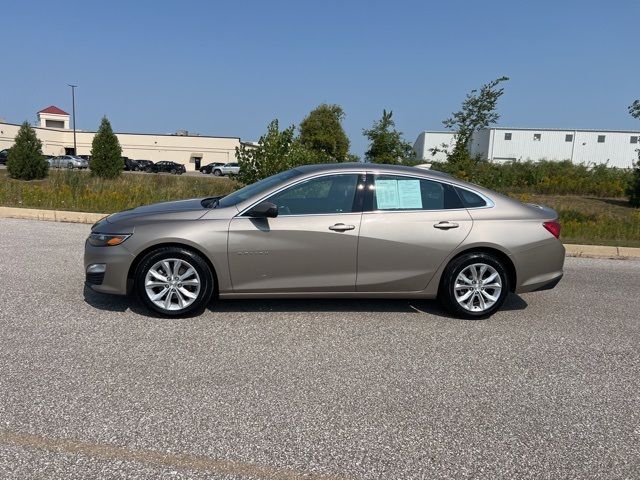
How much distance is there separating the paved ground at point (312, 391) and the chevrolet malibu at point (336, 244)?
0.34m

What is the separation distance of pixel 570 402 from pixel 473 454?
3.66 feet

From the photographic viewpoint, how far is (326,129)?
47250mm

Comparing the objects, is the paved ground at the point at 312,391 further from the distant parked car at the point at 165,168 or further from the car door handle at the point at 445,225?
the distant parked car at the point at 165,168

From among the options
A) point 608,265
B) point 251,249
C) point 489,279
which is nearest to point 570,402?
point 489,279

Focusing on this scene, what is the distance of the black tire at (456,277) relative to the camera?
5090 mm

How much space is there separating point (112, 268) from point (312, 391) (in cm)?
244

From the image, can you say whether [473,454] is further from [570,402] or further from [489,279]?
[489,279]

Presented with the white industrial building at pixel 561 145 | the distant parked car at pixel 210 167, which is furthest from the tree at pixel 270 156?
the white industrial building at pixel 561 145

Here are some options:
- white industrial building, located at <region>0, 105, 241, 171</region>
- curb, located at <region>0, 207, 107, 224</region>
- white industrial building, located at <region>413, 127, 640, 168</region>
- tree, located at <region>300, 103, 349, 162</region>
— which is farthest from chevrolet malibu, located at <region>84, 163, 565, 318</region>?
white industrial building, located at <region>0, 105, 241, 171</region>

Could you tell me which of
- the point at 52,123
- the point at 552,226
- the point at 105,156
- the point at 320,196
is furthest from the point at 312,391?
the point at 52,123

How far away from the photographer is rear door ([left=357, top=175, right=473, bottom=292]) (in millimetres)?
4938

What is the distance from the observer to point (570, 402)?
3469 mm

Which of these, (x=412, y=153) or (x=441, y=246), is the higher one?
(x=412, y=153)

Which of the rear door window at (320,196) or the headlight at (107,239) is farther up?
the rear door window at (320,196)
